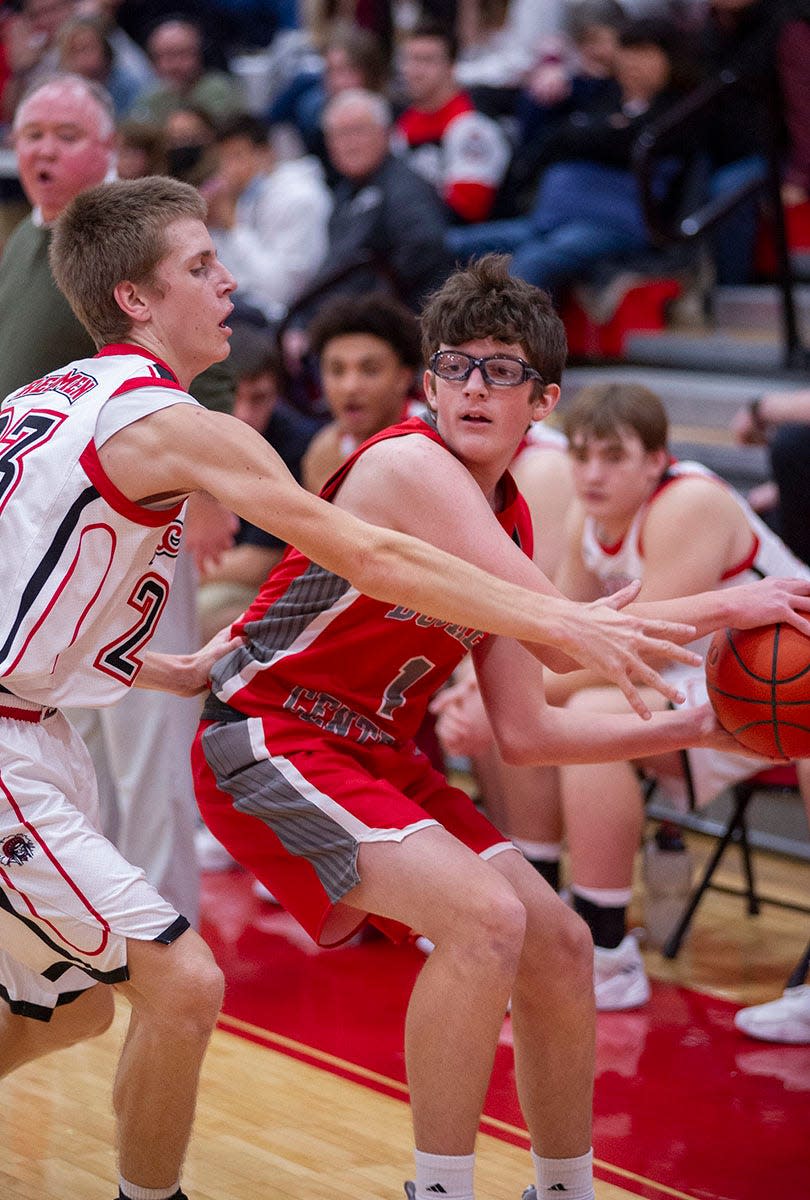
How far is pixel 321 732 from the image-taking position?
10.8ft

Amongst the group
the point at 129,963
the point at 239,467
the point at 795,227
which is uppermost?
the point at 239,467

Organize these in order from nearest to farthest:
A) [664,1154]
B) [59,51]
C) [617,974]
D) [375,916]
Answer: [375,916] < [664,1154] < [617,974] < [59,51]

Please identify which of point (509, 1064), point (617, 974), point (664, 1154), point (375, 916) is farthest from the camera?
point (617, 974)

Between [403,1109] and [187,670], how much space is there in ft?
4.28

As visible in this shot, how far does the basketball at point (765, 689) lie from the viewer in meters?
3.15

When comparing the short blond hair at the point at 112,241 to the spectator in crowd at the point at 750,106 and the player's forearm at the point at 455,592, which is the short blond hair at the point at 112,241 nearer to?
the player's forearm at the point at 455,592

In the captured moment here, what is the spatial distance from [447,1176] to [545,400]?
1476 millimetres

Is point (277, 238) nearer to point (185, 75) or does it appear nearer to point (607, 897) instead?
point (185, 75)

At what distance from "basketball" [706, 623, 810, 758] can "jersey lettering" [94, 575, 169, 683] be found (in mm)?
1095

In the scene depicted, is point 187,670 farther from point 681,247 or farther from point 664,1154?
point 681,247

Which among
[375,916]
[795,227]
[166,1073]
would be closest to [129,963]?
[166,1073]

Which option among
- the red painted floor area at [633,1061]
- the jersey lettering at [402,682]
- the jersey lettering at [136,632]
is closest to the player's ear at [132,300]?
the jersey lettering at [136,632]

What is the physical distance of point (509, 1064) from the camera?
14.4ft

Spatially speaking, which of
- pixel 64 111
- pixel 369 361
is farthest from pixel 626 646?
pixel 369 361
